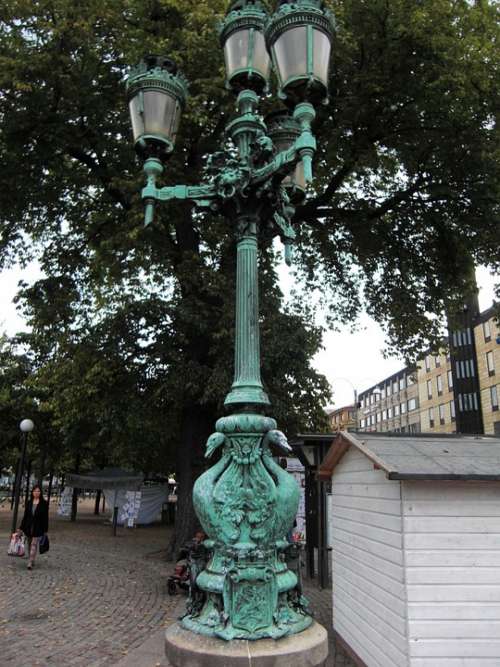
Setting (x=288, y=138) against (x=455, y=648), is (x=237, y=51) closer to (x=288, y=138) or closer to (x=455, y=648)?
(x=288, y=138)

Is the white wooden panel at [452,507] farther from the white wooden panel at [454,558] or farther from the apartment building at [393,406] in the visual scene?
the apartment building at [393,406]

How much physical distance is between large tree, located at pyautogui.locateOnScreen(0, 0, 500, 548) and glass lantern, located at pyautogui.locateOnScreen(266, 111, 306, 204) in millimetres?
5510

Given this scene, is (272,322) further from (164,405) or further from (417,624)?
(417,624)

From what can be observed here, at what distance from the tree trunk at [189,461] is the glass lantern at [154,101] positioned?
379 inches

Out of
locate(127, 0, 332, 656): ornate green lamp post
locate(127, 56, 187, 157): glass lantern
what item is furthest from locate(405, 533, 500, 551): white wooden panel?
locate(127, 56, 187, 157): glass lantern

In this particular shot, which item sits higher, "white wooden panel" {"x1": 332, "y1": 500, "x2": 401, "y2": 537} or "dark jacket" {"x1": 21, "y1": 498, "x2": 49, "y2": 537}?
"white wooden panel" {"x1": 332, "y1": 500, "x2": 401, "y2": 537}

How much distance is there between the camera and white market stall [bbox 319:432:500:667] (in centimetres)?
485

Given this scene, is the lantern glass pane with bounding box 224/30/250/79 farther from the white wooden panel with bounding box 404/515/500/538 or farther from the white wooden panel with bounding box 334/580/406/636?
the white wooden panel with bounding box 334/580/406/636

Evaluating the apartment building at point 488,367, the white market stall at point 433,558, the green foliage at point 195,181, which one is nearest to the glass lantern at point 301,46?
the white market stall at point 433,558

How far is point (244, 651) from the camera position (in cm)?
334

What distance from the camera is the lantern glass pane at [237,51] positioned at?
4.84 m

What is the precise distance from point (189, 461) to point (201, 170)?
23.4 feet

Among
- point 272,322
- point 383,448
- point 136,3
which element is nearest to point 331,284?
point 272,322

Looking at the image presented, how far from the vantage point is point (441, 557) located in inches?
197
